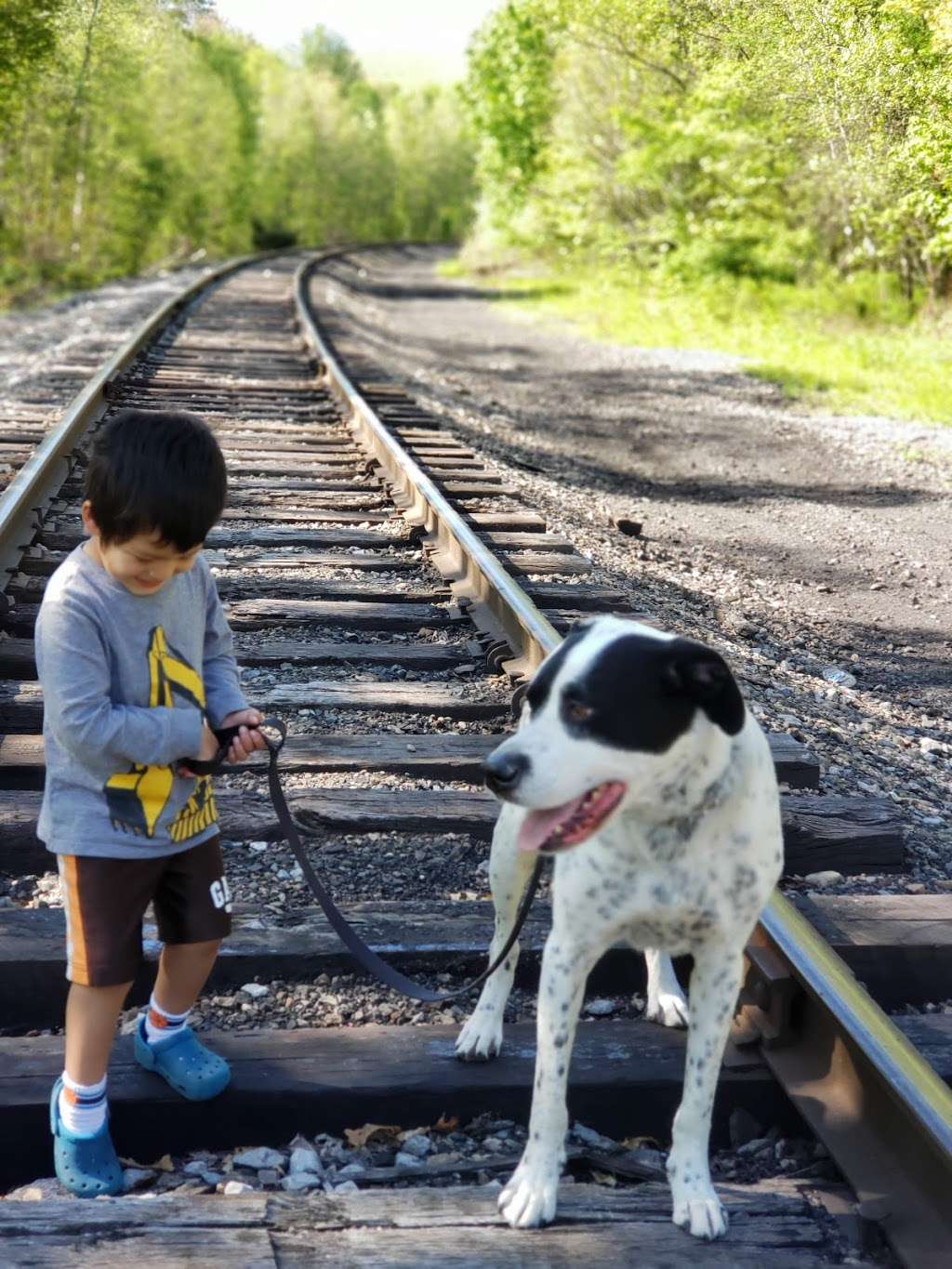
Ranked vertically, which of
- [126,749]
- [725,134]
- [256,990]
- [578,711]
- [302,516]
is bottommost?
[256,990]

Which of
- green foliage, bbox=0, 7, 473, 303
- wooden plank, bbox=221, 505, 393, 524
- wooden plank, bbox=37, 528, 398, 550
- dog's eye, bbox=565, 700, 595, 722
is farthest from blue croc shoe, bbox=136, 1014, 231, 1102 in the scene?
green foliage, bbox=0, 7, 473, 303

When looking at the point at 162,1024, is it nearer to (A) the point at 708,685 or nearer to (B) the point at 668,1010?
(B) the point at 668,1010

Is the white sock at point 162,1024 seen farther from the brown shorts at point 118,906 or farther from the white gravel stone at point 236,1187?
the white gravel stone at point 236,1187

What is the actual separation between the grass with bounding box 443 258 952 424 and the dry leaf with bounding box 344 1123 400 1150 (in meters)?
9.82

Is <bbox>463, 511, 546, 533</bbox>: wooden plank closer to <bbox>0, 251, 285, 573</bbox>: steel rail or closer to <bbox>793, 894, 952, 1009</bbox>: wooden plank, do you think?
<bbox>0, 251, 285, 573</bbox>: steel rail

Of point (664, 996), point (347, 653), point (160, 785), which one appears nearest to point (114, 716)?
point (160, 785)

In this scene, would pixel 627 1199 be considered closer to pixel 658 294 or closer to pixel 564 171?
pixel 658 294

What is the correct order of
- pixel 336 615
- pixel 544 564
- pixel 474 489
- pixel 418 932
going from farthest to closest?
pixel 474 489 < pixel 544 564 < pixel 336 615 < pixel 418 932

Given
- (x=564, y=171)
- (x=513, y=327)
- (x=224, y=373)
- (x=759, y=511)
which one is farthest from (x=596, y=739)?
(x=564, y=171)

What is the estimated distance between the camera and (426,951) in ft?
9.97

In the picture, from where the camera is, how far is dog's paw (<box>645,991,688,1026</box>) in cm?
284

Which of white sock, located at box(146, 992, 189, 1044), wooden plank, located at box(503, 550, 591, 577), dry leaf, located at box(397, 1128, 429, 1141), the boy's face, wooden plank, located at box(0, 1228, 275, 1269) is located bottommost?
dry leaf, located at box(397, 1128, 429, 1141)

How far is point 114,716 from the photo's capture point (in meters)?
2.40

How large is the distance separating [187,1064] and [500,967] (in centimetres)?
67
